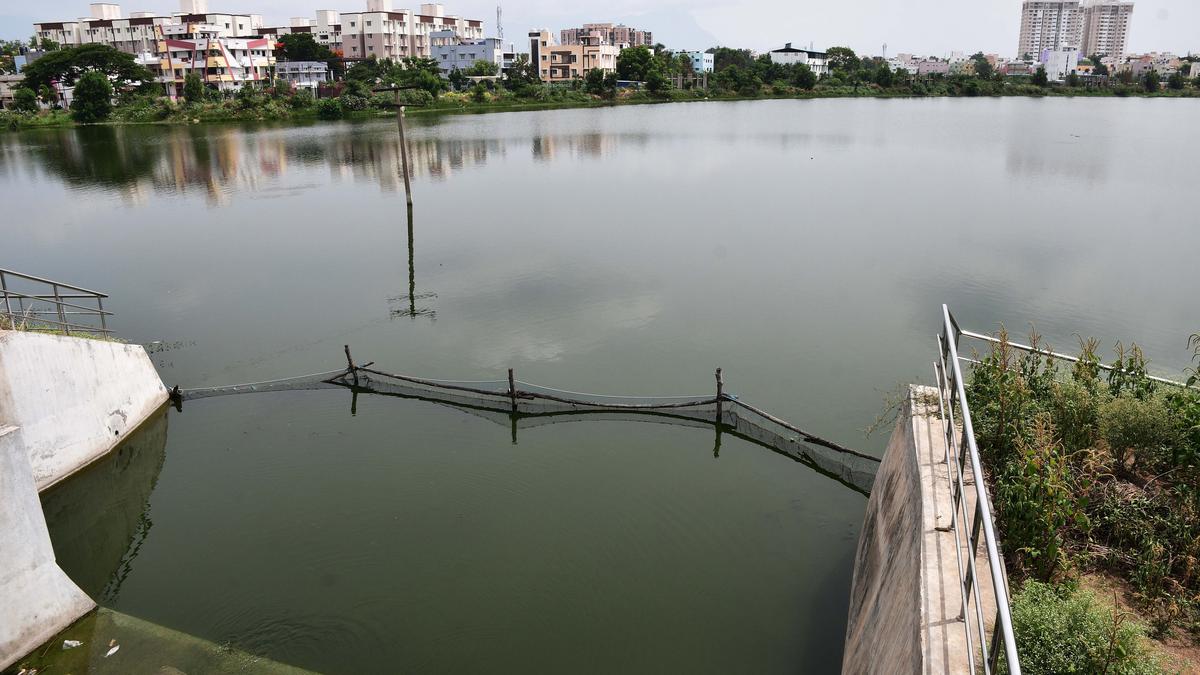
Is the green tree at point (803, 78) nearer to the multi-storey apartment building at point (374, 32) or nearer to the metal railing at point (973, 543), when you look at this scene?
the multi-storey apartment building at point (374, 32)

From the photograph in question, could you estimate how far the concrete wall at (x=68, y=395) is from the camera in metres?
10.8

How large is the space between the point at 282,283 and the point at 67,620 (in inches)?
619

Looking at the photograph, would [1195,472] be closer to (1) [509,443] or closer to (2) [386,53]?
(1) [509,443]

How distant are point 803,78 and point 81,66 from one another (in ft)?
310

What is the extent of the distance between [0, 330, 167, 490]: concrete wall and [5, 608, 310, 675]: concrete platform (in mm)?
2783

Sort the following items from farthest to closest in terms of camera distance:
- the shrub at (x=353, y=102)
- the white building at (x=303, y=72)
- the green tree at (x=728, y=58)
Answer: the green tree at (x=728, y=58), the white building at (x=303, y=72), the shrub at (x=353, y=102)

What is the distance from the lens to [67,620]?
9.16 m

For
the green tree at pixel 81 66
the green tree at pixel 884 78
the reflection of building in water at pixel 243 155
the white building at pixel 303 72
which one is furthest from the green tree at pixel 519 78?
the green tree at pixel 884 78

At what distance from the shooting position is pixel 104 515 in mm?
12195

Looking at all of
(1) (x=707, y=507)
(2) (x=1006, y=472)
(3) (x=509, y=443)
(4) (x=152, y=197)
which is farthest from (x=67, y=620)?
(4) (x=152, y=197)

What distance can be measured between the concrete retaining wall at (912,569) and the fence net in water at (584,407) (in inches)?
147

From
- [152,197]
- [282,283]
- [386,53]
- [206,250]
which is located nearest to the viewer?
[282,283]

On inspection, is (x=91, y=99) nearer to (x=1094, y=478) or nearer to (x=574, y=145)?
(x=574, y=145)

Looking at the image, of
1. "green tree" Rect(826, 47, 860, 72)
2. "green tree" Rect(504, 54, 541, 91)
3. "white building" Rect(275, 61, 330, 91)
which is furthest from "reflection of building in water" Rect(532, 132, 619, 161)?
"green tree" Rect(826, 47, 860, 72)
